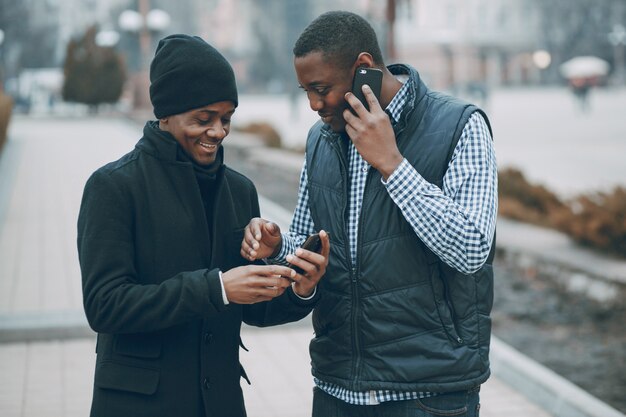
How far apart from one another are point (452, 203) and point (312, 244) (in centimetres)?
38

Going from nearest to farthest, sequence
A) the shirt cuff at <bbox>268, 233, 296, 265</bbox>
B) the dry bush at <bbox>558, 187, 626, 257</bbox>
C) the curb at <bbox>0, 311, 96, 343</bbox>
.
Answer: the shirt cuff at <bbox>268, 233, 296, 265</bbox>, the curb at <bbox>0, 311, 96, 343</bbox>, the dry bush at <bbox>558, 187, 626, 257</bbox>

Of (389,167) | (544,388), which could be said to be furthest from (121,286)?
(544,388)

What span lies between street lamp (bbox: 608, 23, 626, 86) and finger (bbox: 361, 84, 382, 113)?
76553mm

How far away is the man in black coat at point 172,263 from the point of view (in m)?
2.46

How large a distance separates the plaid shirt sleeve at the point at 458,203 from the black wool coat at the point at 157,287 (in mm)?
443

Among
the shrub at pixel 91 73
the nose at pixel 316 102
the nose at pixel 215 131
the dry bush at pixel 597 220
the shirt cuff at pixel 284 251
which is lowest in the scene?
the shrub at pixel 91 73

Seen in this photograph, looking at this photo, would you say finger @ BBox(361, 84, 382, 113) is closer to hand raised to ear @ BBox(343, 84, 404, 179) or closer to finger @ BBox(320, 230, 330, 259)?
hand raised to ear @ BBox(343, 84, 404, 179)

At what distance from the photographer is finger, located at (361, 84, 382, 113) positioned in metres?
2.56

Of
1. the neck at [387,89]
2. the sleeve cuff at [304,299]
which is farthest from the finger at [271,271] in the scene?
the neck at [387,89]

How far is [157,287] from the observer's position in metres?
2.47

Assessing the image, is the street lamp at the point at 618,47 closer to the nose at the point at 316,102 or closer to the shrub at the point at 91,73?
the shrub at the point at 91,73

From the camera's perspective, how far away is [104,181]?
2520mm

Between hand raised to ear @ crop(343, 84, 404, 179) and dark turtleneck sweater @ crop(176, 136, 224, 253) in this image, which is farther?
dark turtleneck sweater @ crop(176, 136, 224, 253)

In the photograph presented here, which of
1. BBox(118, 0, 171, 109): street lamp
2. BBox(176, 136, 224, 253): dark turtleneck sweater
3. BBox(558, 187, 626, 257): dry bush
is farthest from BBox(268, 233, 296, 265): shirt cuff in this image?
BBox(118, 0, 171, 109): street lamp
